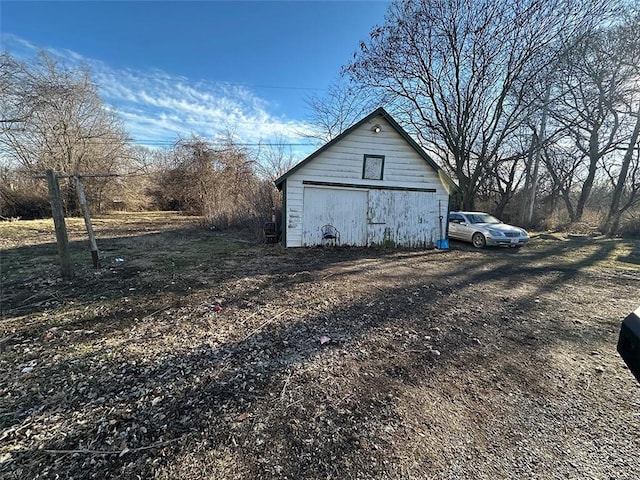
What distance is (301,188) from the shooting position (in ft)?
30.1

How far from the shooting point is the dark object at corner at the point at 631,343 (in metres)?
1.20

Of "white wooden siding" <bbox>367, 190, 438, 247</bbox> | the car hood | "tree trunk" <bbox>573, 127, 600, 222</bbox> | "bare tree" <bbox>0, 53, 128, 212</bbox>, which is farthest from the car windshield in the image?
"bare tree" <bbox>0, 53, 128, 212</bbox>

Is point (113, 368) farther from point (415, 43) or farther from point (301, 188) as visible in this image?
point (415, 43)

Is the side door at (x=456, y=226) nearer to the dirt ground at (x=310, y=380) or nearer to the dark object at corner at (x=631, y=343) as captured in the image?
the dirt ground at (x=310, y=380)

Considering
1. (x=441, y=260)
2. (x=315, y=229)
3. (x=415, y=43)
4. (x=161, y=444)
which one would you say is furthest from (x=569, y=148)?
(x=161, y=444)

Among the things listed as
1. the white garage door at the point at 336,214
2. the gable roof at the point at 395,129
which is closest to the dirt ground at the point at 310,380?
the white garage door at the point at 336,214

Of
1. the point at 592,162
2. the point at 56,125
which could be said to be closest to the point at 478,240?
the point at 592,162

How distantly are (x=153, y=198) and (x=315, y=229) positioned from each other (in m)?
22.8

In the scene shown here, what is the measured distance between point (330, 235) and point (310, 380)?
7097mm

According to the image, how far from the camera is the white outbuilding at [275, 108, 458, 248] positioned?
9.24 meters

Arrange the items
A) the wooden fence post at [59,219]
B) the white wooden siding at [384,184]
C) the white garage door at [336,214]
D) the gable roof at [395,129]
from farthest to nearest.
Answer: the white garage door at [336,214] → the white wooden siding at [384,184] → the gable roof at [395,129] → the wooden fence post at [59,219]

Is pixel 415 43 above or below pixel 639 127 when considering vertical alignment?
above

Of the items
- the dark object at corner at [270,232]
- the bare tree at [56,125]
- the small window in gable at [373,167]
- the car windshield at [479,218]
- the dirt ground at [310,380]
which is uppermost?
the bare tree at [56,125]

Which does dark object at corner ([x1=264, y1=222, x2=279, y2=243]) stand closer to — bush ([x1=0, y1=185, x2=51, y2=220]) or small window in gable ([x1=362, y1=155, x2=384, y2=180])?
small window in gable ([x1=362, y1=155, x2=384, y2=180])
